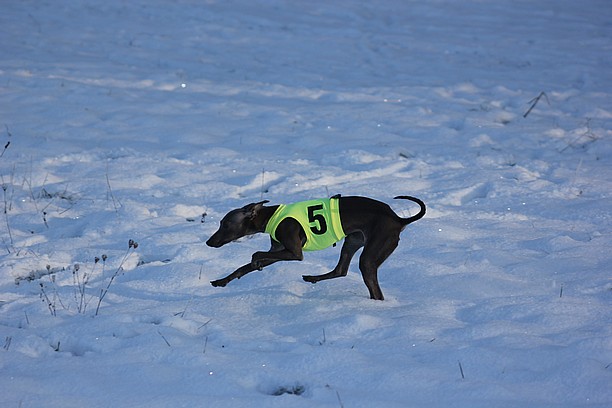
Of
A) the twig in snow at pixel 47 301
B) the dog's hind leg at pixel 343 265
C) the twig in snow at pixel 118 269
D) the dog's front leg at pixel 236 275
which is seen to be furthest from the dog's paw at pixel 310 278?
the twig in snow at pixel 47 301

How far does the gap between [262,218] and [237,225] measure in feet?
0.67

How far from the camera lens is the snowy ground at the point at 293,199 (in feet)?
14.2

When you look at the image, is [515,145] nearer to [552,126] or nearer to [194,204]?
[552,126]

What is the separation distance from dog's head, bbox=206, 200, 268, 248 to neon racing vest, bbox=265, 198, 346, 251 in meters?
0.31

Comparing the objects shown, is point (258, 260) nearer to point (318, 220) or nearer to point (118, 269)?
point (318, 220)

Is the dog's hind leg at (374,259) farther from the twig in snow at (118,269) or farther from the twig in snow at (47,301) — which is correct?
the twig in snow at (47,301)

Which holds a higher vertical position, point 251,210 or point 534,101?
point 251,210

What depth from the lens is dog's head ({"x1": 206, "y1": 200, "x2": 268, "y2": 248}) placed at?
6.07m

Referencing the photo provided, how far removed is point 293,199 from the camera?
813 centimetres

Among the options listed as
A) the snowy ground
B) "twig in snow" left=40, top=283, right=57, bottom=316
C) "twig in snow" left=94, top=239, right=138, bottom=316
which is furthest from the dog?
"twig in snow" left=40, top=283, right=57, bottom=316

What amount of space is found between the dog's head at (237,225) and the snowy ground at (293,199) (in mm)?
311

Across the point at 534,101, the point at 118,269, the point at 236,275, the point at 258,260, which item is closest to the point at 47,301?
the point at 118,269

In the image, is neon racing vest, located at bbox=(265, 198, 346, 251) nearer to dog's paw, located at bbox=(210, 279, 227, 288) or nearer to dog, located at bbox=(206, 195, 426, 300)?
dog, located at bbox=(206, 195, 426, 300)

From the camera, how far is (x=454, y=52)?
15562mm
